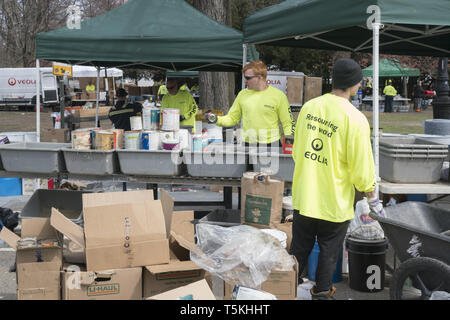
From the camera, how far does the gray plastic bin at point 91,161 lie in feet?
17.3

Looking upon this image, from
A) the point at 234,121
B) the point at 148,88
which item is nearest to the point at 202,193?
the point at 234,121

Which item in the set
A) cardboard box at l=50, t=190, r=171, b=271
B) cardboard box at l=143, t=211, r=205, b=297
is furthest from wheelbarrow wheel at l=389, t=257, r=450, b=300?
cardboard box at l=50, t=190, r=171, b=271

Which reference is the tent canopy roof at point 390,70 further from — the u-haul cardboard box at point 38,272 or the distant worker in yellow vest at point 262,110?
the u-haul cardboard box at point 38,272

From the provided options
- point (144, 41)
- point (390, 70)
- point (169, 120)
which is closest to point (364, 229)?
point (169, 120)

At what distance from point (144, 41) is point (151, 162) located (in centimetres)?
192

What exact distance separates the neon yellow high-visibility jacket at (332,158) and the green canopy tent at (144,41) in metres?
3.04

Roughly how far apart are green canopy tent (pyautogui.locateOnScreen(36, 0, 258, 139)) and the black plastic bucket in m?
3.09

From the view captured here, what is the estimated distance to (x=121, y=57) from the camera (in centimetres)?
646

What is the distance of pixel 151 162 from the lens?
524 centimetres

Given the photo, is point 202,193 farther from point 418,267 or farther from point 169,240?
point 418,267

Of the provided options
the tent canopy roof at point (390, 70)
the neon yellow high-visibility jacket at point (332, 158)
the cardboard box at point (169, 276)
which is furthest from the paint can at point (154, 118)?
the tent canopy roof at point (390, 70)

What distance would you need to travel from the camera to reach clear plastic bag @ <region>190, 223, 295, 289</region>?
354 cm

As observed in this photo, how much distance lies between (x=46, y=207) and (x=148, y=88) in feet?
101

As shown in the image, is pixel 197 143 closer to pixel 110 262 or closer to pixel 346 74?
pixel 110 262
